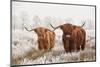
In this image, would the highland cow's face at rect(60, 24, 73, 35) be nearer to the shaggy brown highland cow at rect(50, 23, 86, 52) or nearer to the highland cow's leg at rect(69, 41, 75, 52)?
the shaggy brown highland cow at rect(50, 23, 86, 52)

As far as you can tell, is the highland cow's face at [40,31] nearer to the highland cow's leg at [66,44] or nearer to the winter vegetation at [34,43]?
the winter vegetation at [34,43]

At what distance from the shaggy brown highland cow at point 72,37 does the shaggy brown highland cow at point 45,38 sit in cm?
14

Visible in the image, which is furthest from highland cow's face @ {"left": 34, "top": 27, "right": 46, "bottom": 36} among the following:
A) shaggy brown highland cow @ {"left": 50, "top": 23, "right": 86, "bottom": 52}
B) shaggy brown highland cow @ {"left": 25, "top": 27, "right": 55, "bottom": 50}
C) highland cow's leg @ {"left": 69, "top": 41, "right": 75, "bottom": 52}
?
highland cow's leg @ {"left": 69, "top": 41, "right": 75, "bottom": 52}

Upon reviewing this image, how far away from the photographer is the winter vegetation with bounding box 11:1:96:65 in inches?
92.1

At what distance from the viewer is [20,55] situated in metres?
2.35

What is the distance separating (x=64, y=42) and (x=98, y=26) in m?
0.51

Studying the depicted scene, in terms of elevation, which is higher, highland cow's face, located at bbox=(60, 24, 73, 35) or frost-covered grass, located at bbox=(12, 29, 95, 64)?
highland cow's face, located at bbox=(60, 24, 73, 35)

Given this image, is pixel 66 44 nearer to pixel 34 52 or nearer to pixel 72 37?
pixel 72 37

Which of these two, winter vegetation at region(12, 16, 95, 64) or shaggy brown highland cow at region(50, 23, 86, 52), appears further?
shaggy brown highland cow at region(50, 23, 86, 52)

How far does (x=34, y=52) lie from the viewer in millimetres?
2414

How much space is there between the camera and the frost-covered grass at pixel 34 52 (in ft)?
7.67

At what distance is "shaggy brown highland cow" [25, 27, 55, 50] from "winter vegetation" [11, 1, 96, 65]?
0.12 ft

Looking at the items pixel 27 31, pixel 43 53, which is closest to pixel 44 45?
pixel 43 53

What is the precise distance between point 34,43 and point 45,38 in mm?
139
